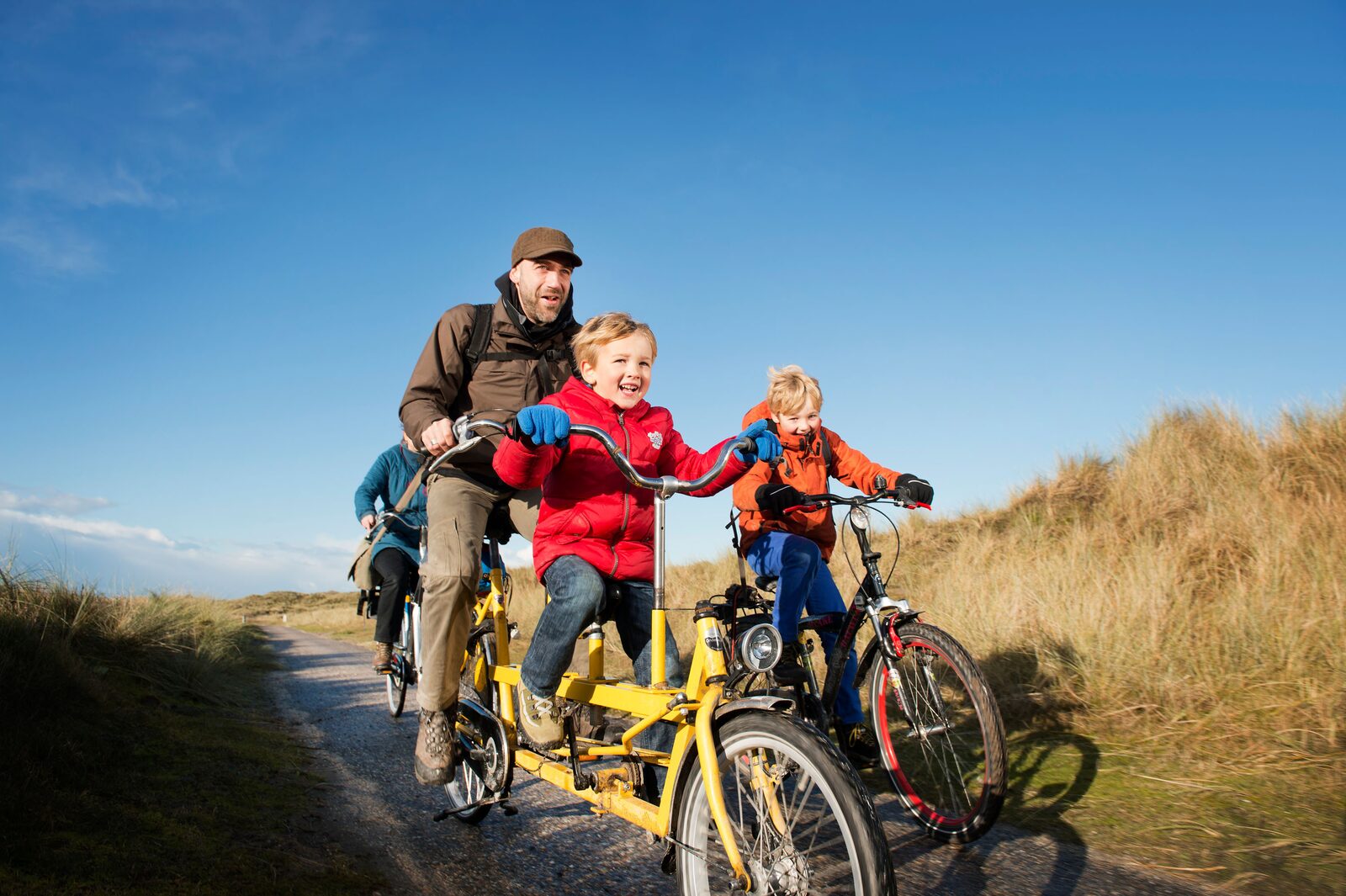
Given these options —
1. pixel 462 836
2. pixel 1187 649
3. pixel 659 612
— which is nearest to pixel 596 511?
pixel 659 612

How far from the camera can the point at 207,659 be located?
8.21m

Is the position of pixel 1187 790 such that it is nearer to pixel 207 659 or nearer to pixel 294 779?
pixel 294 779

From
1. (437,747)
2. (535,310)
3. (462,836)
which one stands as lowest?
(462,836)

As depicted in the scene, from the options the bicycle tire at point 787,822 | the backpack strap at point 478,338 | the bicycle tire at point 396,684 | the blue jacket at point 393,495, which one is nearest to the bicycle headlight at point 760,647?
the bicycle tire at point 787,822

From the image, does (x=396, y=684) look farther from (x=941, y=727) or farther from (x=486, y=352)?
(x=941, y=727)

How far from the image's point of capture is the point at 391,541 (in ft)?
26.6

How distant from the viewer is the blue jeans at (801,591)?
4289 millimetres

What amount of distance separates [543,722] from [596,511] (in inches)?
33.6

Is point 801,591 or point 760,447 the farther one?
point 801,591

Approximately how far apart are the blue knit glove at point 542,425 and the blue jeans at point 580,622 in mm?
678

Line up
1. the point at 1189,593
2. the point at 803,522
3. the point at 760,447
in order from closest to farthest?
1. the point at 760,447
2. the point at 803,522
3. the point at 1189,593

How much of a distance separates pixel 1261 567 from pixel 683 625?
5767 millimetres

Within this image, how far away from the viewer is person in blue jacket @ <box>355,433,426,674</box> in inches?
305

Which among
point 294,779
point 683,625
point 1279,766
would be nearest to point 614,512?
point 294,779
